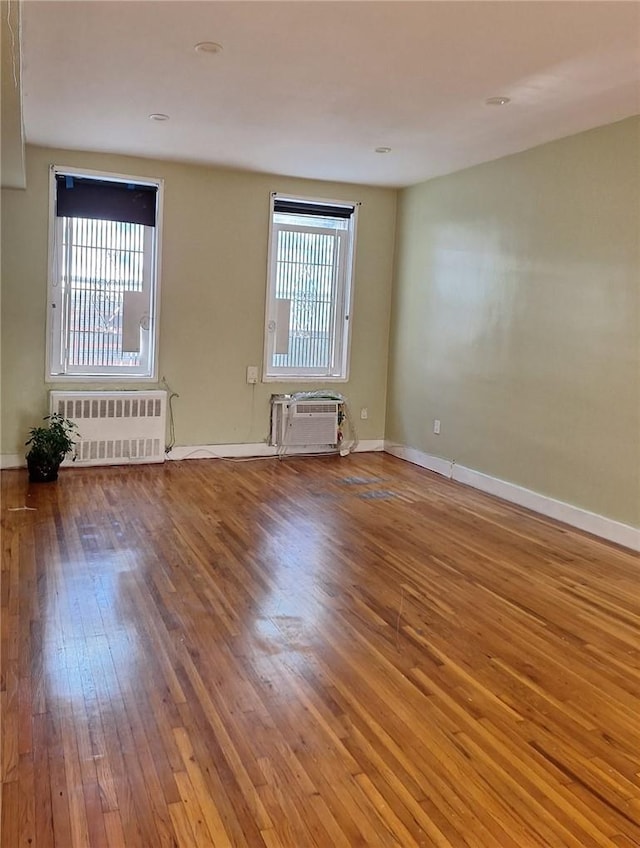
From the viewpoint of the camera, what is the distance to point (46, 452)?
202 inches

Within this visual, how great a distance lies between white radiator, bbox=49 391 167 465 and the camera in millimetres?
5609

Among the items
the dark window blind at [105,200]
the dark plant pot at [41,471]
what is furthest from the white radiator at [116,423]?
the dark window blind at [105,200]

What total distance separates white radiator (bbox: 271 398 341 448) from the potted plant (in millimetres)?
1872

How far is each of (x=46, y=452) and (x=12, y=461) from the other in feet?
1.94

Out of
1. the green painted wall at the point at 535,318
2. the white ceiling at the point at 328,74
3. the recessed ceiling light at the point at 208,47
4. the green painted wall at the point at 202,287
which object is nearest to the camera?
the white ceiling at the point at 328,74

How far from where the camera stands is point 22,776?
1.92m

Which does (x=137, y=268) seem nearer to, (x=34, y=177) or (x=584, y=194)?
(x=34, y=177)

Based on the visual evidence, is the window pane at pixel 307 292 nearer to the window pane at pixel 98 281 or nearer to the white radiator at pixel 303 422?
the white radiator at pixel 303 422

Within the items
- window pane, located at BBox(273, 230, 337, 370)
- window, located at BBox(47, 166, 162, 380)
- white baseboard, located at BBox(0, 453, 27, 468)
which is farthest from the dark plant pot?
window pane, located at BBox(273, 230, 337, 370)

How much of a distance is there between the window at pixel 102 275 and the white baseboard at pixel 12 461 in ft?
2.28

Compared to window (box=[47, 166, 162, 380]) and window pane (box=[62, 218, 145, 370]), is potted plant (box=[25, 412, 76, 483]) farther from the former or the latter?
window pane (box=[62, 218, 145, 370])

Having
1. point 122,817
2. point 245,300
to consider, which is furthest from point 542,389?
point 122,817

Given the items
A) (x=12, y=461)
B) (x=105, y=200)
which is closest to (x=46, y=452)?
(x=12, y=461)

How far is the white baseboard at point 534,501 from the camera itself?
4.26 meters
